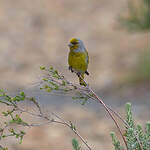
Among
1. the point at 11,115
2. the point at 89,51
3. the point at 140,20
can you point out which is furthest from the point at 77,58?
the point at 89,51

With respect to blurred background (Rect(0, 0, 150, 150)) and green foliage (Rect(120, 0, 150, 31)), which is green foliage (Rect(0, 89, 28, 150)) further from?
green foliage (Rect(120, 0, 150, 31))

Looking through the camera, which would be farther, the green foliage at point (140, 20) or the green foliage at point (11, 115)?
the green foliage at point (140, 20)

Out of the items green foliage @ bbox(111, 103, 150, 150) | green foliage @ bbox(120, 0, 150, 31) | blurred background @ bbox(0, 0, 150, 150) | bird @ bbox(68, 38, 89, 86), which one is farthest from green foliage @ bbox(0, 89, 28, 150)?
green foliage @ bbox(120, 0, 150, 31)

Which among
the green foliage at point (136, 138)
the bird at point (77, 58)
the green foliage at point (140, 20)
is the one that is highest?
the green foliage at point (140, 20)

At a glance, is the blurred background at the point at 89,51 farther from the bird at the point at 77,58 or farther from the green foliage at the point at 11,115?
the green foliage at the point at 11,115

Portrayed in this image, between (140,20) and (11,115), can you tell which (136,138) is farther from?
(140,20)

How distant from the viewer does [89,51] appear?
15008mm

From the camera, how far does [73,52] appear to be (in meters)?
4.96

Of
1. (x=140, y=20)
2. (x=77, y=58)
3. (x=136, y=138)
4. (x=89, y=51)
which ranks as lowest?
(x=136, y=138)

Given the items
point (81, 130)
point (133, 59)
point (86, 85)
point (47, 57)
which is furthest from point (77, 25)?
point (86, 85)

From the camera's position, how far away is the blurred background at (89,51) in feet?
29.3

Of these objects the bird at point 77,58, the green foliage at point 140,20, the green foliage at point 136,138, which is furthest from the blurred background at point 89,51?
the green foliage at point 136,138

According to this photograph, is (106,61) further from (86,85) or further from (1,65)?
(86,85)

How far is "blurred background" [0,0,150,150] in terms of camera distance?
29.3ft
